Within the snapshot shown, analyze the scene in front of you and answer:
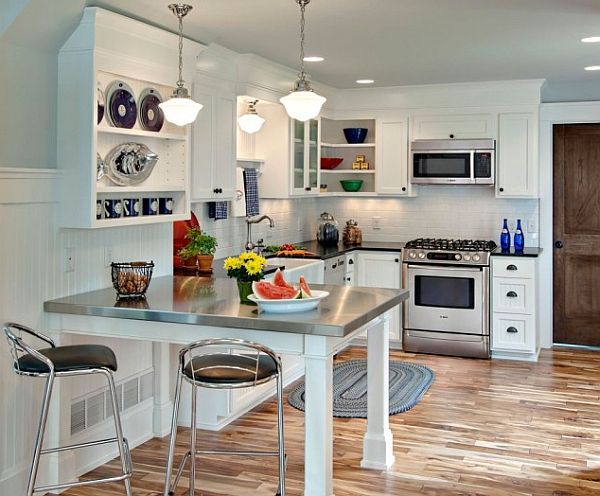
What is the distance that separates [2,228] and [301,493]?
1866 mm

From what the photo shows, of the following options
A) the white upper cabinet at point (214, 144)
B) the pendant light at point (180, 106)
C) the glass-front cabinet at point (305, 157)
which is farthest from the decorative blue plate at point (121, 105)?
the glass-front cabinet at point (305, 157)

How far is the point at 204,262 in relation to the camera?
15.9 ft

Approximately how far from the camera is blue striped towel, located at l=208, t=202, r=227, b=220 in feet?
18.2

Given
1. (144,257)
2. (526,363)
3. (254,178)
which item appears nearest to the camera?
(144,257)

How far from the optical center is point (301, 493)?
3.71 meters

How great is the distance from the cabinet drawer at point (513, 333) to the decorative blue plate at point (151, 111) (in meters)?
3.65

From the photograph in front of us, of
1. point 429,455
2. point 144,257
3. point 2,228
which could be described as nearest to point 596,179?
point 429,455

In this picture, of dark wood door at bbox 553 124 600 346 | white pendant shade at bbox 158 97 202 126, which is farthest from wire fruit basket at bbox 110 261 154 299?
dark wood door at bbox 553 124 600 346

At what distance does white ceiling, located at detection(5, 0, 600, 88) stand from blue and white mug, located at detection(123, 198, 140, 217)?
2.90ft

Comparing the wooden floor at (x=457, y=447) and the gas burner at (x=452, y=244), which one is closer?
the wooden floor at (x=457, y=447)

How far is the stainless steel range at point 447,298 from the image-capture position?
661 centimetres

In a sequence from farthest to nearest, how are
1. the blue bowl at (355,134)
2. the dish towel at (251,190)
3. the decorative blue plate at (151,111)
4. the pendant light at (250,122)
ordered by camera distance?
the blue bowl at (355,134), the dish towel at (251,190), the pendant light at (250,122), the decorative blue plate at (151,111)

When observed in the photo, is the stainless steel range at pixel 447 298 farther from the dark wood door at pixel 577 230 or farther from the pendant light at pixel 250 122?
the pendant light at pixel 250 122

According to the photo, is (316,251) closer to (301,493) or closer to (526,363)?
(526,363)
